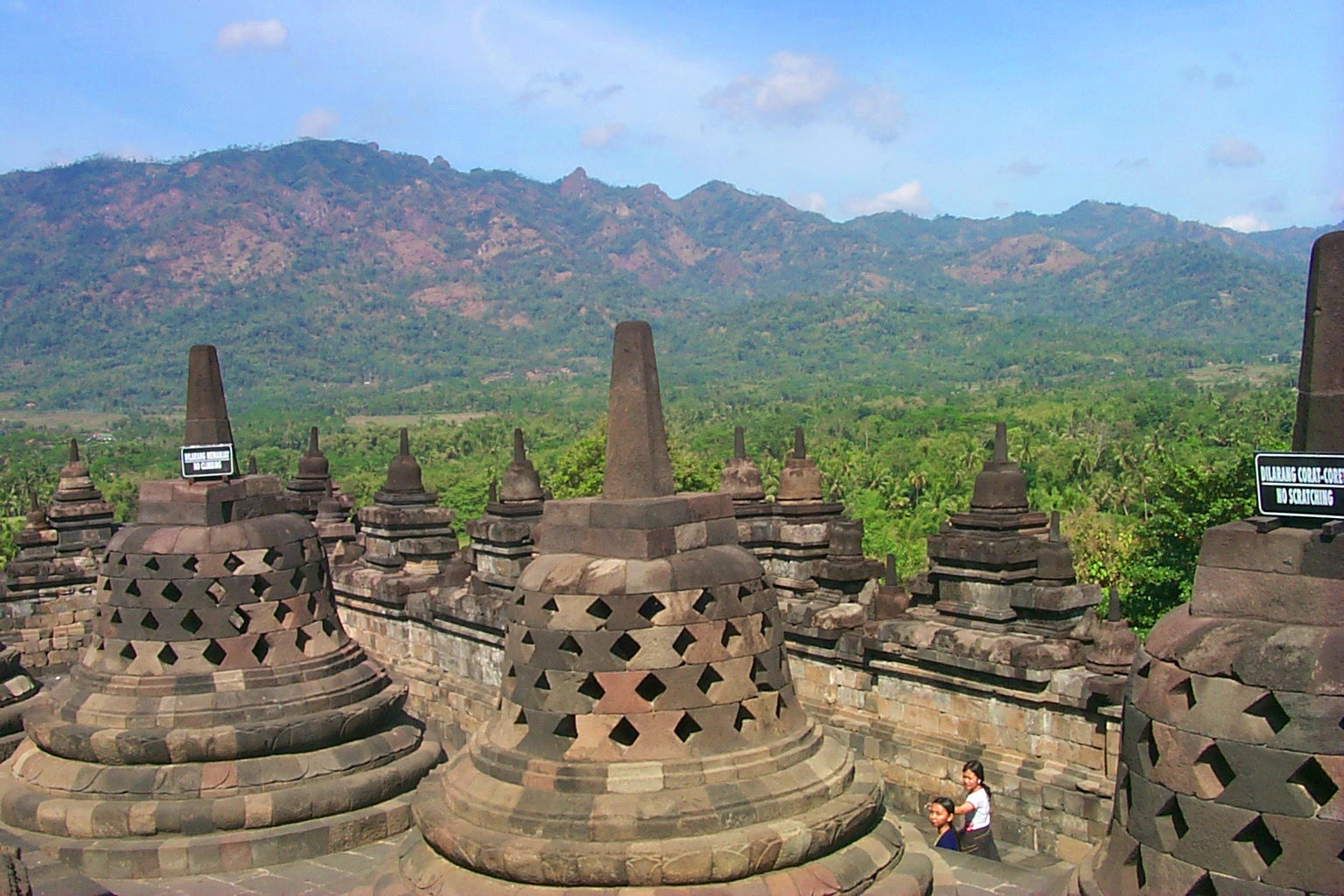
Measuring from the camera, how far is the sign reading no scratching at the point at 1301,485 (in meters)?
3.63

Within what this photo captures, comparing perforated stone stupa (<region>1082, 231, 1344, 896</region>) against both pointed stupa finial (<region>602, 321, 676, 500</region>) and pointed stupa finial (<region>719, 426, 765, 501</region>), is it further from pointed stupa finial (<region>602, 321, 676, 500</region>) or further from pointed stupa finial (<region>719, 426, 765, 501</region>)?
pointed stupa finial (<region>719, 426, 765, 501</region>)

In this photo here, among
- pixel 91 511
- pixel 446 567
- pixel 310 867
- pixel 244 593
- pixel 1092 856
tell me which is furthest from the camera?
pixel 91 511

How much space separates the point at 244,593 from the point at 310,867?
5.66 ft

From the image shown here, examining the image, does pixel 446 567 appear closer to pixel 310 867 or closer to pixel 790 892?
pixel 310 867

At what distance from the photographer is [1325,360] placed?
12.4 feet

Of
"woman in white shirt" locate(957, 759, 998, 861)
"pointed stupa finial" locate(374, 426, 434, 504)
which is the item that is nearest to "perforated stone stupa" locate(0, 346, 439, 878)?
"woman in white shirt" locate(957, 759, 998, 861)

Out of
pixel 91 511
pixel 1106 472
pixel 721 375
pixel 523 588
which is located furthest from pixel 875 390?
pixel 523 588

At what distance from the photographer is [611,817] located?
5.01 m

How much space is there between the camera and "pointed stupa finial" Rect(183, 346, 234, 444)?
→ 8.10m

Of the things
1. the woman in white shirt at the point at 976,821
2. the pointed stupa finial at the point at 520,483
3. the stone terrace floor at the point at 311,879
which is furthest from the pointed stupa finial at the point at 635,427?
the pointed stupa finial at the point at 520,483

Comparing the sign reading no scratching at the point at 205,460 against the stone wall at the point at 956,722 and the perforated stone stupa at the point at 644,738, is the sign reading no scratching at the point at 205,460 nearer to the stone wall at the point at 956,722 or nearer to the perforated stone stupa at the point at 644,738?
the stone wall at the point at 956,722

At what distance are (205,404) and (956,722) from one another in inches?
234

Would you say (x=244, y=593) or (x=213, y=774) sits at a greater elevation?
(x=244, y=593)

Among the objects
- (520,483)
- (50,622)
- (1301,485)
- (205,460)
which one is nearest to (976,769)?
(205,460)
